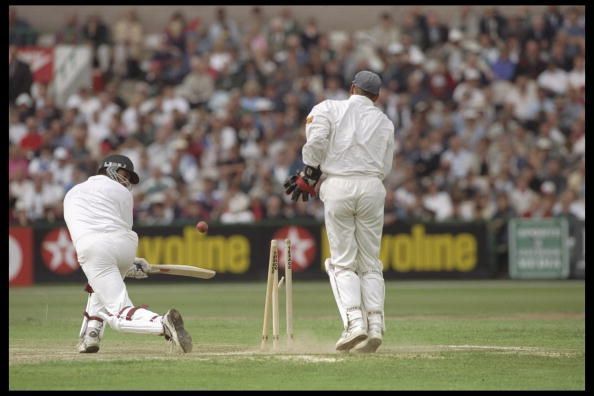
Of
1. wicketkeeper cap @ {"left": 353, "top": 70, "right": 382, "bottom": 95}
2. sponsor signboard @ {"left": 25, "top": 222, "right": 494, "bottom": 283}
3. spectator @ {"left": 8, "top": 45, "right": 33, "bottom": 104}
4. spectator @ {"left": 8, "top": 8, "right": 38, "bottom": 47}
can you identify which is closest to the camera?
wicketkeeper cap @ {"left": 353, "top": 70, "right": 382, "bottom": 95}

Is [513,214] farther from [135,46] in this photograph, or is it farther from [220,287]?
[135,46]

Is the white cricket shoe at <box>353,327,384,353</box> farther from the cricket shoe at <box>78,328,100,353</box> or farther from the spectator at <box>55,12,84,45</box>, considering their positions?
the spectator at <box>55,12,84,45</box>

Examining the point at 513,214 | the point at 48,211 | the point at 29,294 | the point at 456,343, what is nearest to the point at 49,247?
the point at 48,211

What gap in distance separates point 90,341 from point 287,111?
14257 mm

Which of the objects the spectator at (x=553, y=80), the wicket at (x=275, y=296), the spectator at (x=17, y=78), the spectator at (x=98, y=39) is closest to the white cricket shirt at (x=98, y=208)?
the wicket at (x=275, y=296)

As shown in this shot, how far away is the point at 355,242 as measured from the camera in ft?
34.6

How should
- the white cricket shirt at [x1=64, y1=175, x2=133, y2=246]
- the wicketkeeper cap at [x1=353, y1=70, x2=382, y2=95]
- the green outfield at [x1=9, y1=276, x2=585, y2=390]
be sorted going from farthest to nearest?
the wicketkeeper cap at [x1=353, y1=70, x2=382, y2=95]
the white cricket shirt at [x1=64, y1=175, x2=133, y2=246]
the green outfield at [x1=9, y1=276, x2=585, y2=390]

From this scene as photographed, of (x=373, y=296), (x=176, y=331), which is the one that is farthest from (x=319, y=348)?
(x=176, y=331)

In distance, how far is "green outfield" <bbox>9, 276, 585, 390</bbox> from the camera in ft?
29.2

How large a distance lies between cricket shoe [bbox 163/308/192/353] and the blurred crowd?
1162 cm

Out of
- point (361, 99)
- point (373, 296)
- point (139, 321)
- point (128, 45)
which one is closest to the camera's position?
point (139, 321)

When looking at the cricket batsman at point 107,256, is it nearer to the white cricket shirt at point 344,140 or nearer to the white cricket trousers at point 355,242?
the white cricket trousers at point 355,242

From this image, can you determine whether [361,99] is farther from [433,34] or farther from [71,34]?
[71,34]

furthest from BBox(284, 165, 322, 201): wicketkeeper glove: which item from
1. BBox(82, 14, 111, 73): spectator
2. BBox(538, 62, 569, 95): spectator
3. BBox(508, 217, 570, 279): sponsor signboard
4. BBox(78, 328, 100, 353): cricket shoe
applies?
BBox(82, 14, 111, 73): spectator
